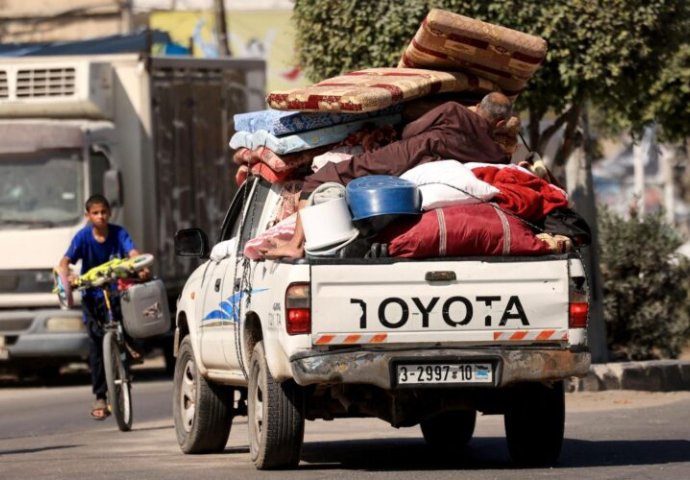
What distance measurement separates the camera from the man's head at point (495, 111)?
10.8 metres

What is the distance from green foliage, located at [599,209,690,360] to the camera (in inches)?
784

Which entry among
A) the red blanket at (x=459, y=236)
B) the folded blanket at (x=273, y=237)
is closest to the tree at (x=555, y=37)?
the folded blanket at (x=273, y=237)

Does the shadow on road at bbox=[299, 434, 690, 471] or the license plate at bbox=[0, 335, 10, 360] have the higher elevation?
the license plate at bbox=[0, 335, 10, 360]

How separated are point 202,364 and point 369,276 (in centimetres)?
253

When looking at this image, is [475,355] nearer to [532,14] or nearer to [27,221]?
[532,14]

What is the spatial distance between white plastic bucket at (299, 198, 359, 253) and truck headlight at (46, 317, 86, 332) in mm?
10576

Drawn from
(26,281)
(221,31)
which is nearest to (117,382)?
(26,281)

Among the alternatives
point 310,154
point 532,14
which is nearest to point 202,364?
point 310,154

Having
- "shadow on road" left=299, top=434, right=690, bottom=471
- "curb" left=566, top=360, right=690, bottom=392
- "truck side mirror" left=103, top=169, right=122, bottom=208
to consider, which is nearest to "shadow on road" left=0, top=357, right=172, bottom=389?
"truck side mirror" left=103, top=169, right=122, bottom=208

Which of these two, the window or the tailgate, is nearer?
the tailgate

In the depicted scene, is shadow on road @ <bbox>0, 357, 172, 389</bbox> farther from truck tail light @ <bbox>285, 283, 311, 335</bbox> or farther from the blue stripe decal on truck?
truck tail light @ <bbox>285, 283, 311, 335</bbox>

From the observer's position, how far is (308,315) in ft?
31.3

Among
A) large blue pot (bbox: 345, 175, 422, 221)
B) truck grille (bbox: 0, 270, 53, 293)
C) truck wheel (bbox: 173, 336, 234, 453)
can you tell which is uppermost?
large blue pot (bbox: 345, 175, 422, 221)

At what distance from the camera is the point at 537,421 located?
34.2 ft
